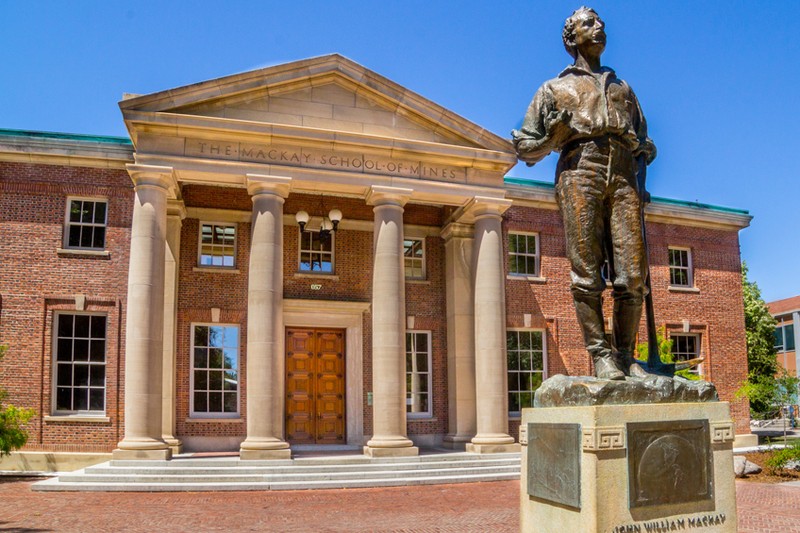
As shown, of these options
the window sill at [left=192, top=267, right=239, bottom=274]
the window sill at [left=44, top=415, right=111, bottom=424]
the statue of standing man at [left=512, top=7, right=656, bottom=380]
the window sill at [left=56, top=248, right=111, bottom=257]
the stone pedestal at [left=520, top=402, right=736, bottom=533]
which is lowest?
the window sill at [left=44, top=415, right=111, bottom=424]

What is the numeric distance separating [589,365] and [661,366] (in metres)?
17.7

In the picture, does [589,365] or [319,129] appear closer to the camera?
[319,129]

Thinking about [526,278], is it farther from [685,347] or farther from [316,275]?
[685,347]

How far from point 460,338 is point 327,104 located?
23.3ft

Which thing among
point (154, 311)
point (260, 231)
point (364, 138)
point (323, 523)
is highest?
point (364, 138)

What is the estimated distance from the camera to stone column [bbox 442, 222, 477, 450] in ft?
66.3

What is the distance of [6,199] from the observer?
1900 centimetres

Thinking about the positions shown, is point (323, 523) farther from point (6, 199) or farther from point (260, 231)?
A: point (6, 199)

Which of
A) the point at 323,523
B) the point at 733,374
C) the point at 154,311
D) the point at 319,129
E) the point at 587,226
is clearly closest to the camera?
the point at 587,226

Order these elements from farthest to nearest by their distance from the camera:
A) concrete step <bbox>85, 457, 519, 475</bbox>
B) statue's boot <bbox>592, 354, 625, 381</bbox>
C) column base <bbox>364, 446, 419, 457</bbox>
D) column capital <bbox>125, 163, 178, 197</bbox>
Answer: column base <bbox>364, 446, 419, 457</bbox>
column capital <bbox>125, 163, 178, 197</bbox>
concrete step <bbox>85, 457, 519, 475</bbox>
statue's boot <bbox>592, 354, 625, 381</bbox>

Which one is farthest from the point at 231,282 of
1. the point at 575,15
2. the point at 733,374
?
the point at 733,374

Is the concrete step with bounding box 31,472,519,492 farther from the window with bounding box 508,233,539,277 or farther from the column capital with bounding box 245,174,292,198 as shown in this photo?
the window with bounding box 508,233,539,277

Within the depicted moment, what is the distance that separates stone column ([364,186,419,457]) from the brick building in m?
0.05

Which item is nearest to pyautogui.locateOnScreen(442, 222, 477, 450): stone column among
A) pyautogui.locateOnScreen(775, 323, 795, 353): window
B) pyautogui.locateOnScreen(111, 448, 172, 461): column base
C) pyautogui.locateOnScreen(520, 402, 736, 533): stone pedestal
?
pyautogui.locateOnScreen(111, 448, 172, 461): column base
